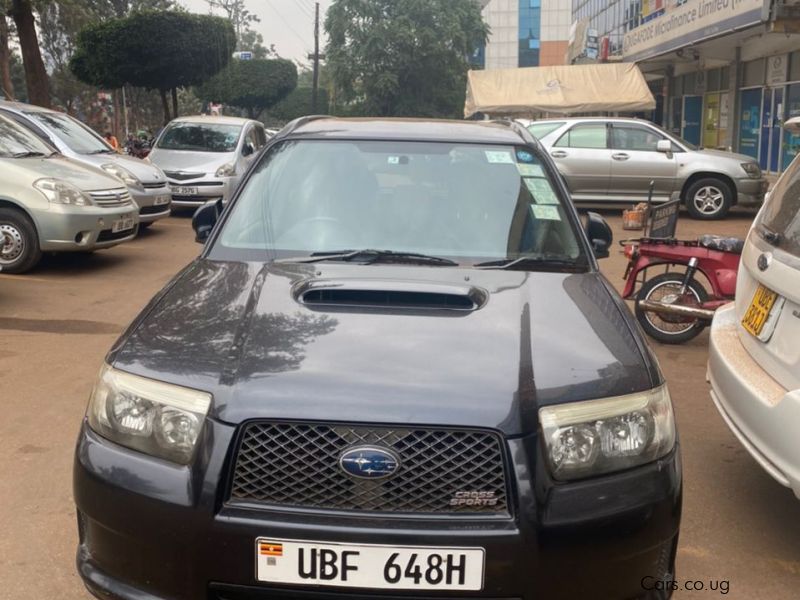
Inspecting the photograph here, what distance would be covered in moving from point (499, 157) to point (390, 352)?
1.70 m

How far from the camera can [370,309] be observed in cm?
291

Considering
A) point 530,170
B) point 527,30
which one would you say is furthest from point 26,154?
point 527,30

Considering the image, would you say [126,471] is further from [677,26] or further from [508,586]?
[677,26]

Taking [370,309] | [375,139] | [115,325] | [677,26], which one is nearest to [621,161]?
[677,26]

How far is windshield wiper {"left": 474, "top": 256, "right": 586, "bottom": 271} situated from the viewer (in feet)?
11.2

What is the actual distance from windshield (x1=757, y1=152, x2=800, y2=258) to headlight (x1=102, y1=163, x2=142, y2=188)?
27.6ft

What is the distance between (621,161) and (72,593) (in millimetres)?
13124

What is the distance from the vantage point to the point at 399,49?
45656 millimetres

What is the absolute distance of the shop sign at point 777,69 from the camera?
1926cm

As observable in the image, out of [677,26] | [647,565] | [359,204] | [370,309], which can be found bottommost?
[647,565]

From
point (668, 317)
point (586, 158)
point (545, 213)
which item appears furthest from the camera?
point (586, 158)

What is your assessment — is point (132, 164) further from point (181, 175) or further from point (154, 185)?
point (181, 175)

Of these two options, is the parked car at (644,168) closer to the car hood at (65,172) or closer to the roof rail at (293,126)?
the car hood at (65,172)

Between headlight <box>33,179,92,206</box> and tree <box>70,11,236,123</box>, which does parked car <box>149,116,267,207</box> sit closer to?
headlight <box>33,179,92,206</box>
